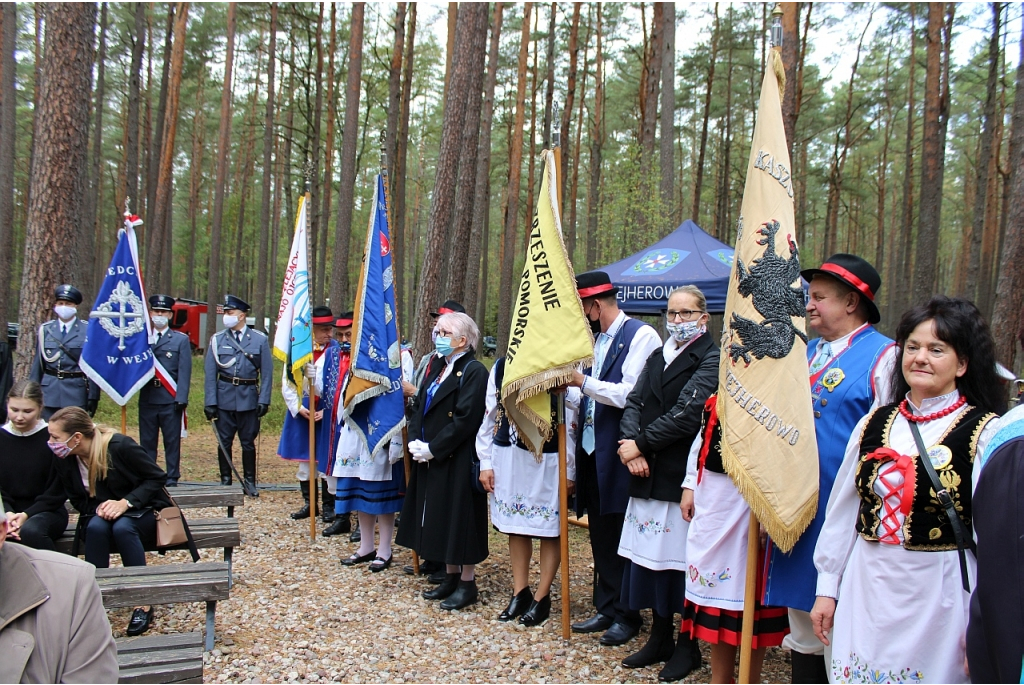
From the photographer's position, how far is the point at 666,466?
3893 mm

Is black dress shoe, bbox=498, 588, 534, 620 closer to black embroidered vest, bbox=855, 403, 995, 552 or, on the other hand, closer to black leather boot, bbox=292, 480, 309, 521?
black embroidered vest, bbox=855, 403, 995, 552

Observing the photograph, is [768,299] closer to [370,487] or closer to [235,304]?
[370,487]

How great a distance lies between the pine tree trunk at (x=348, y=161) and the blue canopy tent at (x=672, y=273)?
7047 mm

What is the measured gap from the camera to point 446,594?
5.17m

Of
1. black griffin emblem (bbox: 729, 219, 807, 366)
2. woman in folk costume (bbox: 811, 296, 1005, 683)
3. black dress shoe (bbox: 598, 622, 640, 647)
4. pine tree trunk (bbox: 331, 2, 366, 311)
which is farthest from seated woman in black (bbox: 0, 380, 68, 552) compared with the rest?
pine tree trunk (bbox: 331, 2, 366, 311)

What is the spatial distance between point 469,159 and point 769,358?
6531 millimetres

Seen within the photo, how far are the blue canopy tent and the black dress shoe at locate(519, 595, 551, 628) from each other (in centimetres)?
449

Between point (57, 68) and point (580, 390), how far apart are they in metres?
5.75

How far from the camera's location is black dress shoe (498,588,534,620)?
15.5 feet

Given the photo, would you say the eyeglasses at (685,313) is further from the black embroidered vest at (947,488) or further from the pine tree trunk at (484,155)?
the pine tree trunk at (484,155)

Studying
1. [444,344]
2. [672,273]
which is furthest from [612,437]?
[672,273]

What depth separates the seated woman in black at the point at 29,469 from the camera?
447 cm

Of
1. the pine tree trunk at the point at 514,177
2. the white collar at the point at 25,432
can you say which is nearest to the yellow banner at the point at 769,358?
the white collar at the point at 25,432

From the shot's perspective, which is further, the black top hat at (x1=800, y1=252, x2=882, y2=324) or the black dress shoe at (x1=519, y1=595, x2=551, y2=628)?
the black dress shoe at (x1=519, y1=595, x2=551, y2=628)
